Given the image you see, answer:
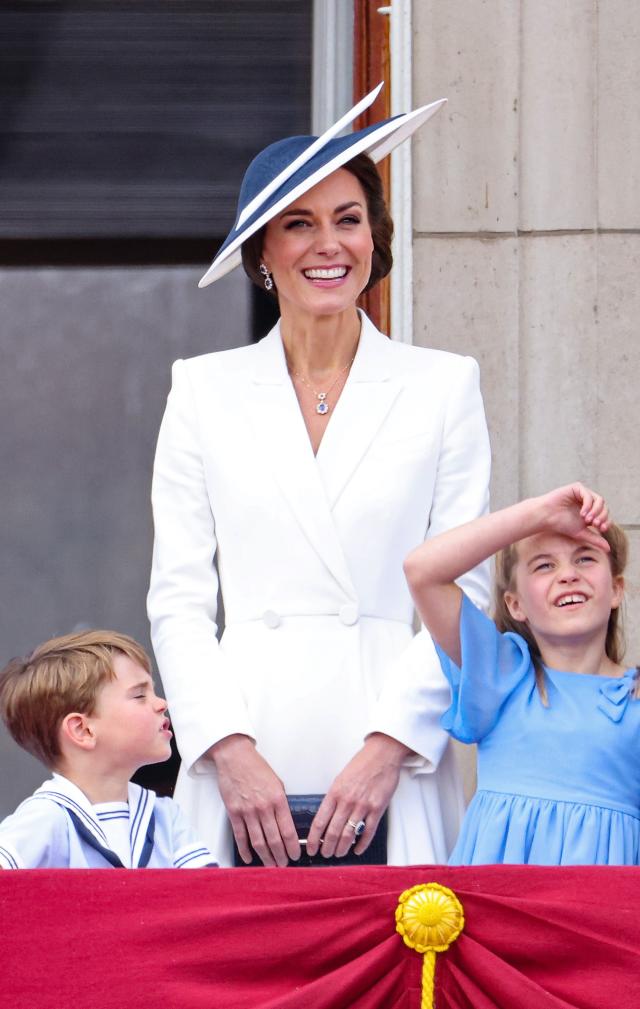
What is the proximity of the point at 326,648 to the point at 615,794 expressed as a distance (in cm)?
59

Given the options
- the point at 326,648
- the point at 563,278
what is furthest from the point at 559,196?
the point at 326,648

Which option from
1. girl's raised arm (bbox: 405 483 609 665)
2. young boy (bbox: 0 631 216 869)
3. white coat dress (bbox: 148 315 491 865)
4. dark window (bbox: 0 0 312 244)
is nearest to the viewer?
young boy (bbox: 0 631 216 869)

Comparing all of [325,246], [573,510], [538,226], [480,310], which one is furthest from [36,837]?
[538,226]

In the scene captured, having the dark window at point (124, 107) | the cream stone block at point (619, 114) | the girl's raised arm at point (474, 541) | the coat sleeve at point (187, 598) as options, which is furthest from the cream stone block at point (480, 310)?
the girl's raised arm at point (474, 541)

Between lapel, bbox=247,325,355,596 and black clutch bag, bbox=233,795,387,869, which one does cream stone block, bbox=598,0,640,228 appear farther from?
black clutch bag, bbox=233,795,387,869

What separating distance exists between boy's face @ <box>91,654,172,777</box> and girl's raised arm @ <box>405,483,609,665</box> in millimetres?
485

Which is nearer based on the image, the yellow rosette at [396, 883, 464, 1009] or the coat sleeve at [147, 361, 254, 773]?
the yellow rosette at [396, 883, 464, 1009]

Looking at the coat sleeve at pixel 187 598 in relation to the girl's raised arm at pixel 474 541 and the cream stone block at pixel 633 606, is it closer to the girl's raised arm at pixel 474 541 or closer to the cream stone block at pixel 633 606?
the girl's raised arm at pixel 474 541

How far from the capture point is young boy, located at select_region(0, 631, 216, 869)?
9.81ft

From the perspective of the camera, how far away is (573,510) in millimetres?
3146

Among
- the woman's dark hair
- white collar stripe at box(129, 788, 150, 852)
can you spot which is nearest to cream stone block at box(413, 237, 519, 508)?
the woman's dark hair

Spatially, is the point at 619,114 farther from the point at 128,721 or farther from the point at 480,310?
the point at 128,721

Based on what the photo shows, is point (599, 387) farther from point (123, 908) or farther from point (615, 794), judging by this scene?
point (123, 908)

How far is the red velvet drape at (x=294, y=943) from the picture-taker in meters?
2.49
